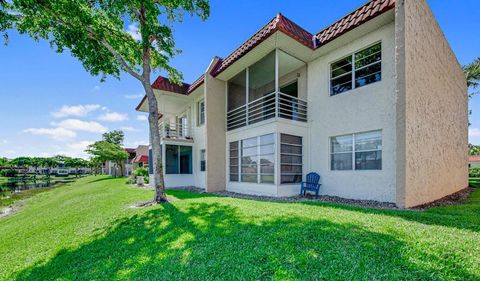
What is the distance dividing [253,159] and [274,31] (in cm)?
578

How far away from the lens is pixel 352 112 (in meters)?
8.95

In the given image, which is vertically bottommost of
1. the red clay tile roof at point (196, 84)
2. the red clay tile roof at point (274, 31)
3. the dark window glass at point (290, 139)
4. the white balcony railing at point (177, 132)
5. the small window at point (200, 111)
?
the dark window glass at point (290, 139)

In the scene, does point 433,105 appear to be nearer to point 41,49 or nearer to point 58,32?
point 58,32

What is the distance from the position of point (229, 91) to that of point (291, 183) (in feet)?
23.0

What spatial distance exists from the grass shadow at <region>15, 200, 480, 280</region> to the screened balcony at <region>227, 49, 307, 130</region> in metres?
5.97

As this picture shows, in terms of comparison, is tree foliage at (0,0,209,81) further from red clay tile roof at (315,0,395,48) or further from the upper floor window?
the upper floor window

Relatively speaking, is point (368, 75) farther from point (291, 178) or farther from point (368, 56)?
point (291, 178)

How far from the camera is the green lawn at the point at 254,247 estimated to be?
3146 millimetres

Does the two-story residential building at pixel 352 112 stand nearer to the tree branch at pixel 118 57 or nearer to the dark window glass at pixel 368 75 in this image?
the dark window glass at pixel 368 75

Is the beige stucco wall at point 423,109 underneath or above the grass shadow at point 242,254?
above

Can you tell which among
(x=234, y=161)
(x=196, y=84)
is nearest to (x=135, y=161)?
(x=196, y=84)

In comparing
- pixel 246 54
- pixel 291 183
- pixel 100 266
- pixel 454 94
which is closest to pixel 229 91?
pixel 246 54

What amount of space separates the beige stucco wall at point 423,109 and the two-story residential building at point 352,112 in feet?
0.12

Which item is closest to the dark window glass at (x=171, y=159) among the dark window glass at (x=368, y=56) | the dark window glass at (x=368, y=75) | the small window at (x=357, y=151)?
the small window at (x=357, y=151)
